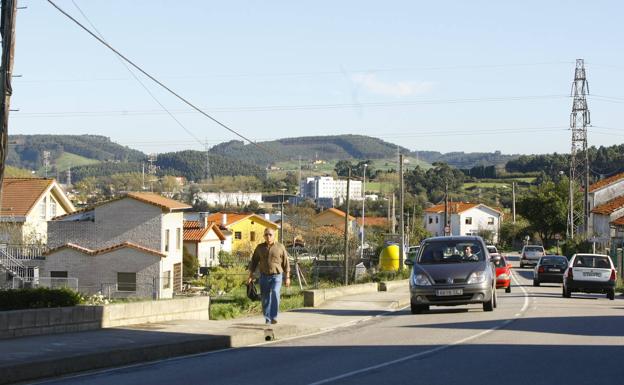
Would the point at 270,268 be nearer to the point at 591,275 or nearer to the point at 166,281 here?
the point at 591,275

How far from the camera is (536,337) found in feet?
55.4

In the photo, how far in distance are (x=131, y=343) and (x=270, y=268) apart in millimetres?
3927

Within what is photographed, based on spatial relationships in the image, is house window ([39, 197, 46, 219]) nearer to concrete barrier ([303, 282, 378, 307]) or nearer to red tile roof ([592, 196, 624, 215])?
concrete barrier ([303, 282, 378, 307])

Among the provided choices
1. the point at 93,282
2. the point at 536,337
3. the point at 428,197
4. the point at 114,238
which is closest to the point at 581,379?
the point at 536,337

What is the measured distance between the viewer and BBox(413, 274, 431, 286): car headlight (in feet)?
73.1

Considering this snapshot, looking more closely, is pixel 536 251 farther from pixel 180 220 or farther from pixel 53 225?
pixel 53 225

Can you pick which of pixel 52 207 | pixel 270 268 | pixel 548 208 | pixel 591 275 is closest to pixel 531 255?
pixel 548 208

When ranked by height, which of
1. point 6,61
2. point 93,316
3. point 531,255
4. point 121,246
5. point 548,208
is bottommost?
point 93,316

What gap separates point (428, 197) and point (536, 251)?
10359 centimetres

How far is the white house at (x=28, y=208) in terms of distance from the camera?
66287mm

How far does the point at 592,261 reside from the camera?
106 ft

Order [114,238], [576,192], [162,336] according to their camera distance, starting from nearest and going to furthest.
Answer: [162,336]
[114,238]
[576,192]

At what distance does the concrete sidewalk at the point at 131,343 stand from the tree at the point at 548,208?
84.5 m

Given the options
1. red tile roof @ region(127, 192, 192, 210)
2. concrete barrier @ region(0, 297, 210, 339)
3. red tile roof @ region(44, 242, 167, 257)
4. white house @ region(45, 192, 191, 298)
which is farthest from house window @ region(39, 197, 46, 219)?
concrete barrier @ region(0, 297, 210, 339)
